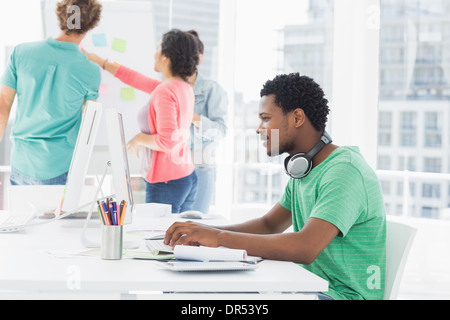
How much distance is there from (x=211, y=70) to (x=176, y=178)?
→ 934 millimetres

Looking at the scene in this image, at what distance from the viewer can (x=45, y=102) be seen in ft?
8.80

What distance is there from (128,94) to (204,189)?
75 centimetres

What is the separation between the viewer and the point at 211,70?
3.50m

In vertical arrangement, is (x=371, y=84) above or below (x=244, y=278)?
above

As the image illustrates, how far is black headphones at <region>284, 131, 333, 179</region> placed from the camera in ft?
4.89

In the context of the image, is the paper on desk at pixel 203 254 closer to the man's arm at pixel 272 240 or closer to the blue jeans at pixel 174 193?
the man's arm at pixel 272 240

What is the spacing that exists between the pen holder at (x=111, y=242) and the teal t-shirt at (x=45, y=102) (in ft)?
5.17

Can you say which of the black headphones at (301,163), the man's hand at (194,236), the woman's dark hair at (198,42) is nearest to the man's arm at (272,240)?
the man's hand at (194,236)

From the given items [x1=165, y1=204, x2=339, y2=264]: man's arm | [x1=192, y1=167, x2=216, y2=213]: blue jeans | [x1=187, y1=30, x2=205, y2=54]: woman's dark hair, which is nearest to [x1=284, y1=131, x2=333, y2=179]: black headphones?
[x1=165, y1=204, x2=339, y2=264]: man's arm

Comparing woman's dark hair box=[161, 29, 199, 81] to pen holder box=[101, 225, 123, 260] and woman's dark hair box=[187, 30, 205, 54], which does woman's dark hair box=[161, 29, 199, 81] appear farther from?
pen holder box=[101, 225, 123, 260]

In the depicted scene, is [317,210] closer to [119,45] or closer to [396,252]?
[396,252]

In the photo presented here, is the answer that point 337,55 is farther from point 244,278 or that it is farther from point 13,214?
point 244,278

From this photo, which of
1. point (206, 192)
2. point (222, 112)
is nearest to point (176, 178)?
point (206, 192)
